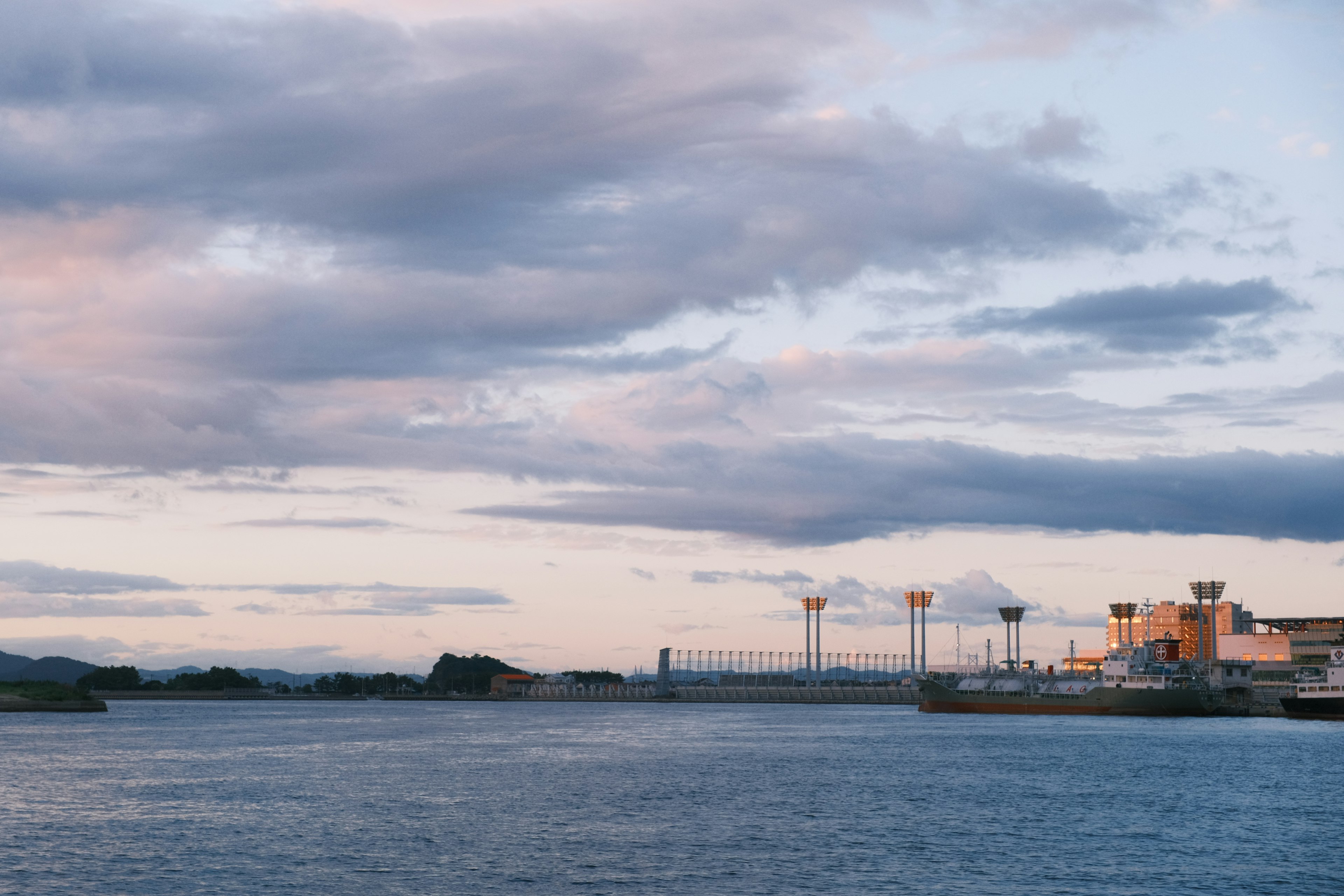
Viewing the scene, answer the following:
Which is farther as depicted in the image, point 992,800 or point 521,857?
point 992,800

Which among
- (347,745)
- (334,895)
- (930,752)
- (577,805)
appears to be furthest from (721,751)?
(334,895)

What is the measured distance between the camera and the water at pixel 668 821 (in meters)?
61.1

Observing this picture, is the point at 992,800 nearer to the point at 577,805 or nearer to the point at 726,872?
the point at 577,805

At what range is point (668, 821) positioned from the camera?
8094 cm

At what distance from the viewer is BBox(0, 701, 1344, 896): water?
61125 mm

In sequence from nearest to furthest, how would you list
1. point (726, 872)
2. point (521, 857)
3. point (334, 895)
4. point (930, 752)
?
1. point (334, 895)
2. point (726, 872)
3. point (521, 857)
4. point (930, 752)

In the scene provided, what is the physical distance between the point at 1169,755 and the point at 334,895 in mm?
110713

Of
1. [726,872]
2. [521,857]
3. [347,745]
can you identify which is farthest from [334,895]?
[347,745]

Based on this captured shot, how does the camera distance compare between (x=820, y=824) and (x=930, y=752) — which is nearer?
(x=820, y=824)

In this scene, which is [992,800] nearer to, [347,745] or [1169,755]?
[1169,755]

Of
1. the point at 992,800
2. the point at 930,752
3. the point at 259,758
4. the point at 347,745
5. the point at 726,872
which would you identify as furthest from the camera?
the point at 347,745

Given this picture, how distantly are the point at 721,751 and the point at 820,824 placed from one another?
6925 cm

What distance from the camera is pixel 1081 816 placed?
3403 inches

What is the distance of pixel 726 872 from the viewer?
205ft
